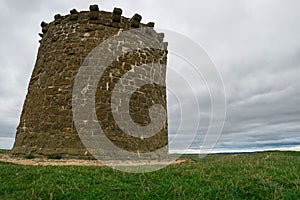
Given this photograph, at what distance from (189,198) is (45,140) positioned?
8.70 metres

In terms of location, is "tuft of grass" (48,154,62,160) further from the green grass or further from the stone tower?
the green grass

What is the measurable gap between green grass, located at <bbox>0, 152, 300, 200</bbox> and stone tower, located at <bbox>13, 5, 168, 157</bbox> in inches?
185

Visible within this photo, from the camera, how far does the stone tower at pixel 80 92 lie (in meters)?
12.4

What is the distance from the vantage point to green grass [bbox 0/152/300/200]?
5453 mm

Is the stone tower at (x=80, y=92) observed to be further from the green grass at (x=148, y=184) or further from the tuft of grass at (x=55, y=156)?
the green grass at (x=148, y=184)

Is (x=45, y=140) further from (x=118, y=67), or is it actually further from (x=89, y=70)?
(x=118, y=67)

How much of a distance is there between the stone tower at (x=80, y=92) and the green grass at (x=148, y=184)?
4.69 metres

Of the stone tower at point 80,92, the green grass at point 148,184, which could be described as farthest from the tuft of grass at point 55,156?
the green grass at point 148,184

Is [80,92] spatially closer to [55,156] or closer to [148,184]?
[55,156]

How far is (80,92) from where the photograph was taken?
12.6m

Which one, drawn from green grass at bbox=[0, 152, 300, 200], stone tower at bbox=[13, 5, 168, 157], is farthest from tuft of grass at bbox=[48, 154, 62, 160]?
green grass at bbox=[0, 152, 300, 200]

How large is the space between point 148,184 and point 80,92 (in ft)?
24.1

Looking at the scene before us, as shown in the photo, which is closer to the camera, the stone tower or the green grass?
the green grass

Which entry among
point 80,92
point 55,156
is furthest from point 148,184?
point 80,92
